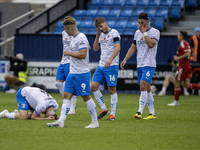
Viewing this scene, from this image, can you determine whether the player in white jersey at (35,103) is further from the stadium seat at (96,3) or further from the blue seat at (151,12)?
the stadium seat at (96,3)

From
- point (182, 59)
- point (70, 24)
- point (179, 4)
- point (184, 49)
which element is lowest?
point (182, 59)

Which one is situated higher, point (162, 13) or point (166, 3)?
point (166, 3)

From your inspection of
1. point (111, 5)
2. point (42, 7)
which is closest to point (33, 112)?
point (111, 5)

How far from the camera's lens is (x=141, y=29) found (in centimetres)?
971

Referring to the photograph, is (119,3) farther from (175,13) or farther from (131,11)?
(175,13)

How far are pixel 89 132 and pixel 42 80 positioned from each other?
12298mm

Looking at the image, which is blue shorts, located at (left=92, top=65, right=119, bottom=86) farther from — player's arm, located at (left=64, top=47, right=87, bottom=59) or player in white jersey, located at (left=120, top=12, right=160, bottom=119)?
player's arm, located at (left=64, top=47, right=87, bottom=59)

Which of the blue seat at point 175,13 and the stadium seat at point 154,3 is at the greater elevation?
the stadium seat at point 154,3

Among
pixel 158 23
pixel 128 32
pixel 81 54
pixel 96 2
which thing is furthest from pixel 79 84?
A: pixel 96 2

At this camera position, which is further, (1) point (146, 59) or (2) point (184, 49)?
(2) point (184, 49)

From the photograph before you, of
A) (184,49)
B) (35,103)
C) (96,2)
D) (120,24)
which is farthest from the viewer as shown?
(96,2)

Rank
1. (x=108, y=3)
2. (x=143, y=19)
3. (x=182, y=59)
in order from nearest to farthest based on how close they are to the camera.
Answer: (x=143, y=19) → (x=182, y=59) → (x=108, y=3)

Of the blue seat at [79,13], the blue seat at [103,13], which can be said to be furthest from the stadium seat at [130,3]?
the blue seat at [79,13]

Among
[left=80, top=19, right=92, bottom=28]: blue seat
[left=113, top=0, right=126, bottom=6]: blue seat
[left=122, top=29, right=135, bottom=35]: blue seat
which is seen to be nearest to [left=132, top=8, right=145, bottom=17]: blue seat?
[left=113, top=0, right=126, bottom=6]: blue seat
